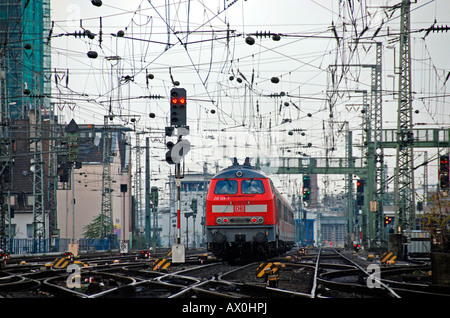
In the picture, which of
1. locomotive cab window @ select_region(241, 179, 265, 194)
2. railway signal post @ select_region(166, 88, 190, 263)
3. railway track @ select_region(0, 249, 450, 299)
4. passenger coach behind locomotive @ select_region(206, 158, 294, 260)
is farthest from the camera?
locomotive cab window @ select_region(241, 179, 265, 194)

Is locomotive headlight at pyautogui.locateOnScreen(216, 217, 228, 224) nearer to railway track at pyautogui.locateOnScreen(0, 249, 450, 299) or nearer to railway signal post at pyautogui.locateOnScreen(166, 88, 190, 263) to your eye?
railway signal post at pyautogui.locateOnScreen(166, 88, 190, 263)

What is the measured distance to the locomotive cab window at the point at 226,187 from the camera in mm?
22906

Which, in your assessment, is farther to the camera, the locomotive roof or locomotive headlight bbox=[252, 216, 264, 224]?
the locomotive roof

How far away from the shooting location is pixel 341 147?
198 feet

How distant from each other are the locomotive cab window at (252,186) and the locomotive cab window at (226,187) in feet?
1.07

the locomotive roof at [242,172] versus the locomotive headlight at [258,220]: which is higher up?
the locomotive roof at [242,172]

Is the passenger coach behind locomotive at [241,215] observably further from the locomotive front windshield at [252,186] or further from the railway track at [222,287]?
the railway track at [222,287]

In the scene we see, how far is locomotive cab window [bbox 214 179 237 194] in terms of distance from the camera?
22.9m

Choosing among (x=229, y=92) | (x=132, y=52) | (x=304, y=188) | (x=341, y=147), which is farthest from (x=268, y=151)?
(x=132, y=52)

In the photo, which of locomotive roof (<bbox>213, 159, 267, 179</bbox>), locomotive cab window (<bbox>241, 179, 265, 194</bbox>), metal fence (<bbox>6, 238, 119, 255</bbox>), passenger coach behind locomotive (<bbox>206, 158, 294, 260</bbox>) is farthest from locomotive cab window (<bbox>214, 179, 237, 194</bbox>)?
metal fence (<bbox>6, 238, 119, 255</bbox>)

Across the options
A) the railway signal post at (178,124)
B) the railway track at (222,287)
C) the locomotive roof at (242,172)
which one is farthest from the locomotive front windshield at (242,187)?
the railway track at (222,287)
